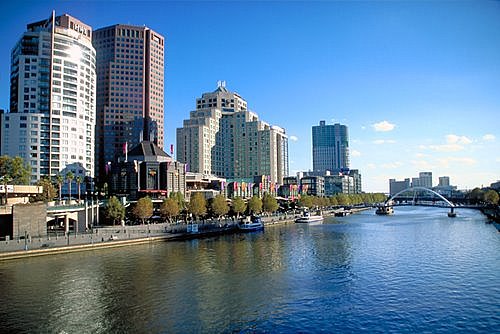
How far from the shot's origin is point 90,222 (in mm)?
102438

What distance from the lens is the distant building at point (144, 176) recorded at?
132125 millimetres

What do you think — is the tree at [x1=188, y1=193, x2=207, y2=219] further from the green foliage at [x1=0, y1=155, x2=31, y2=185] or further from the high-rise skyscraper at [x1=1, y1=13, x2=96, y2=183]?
the high-rise skyscraper at [x1=1, y1=13, x2=96, y2=183]

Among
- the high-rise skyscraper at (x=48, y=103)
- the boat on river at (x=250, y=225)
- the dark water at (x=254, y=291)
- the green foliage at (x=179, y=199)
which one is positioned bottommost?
the dark water at (x=254, y=291)

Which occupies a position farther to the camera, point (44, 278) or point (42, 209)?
point (42, 209)

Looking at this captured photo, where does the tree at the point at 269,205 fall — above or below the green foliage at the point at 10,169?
below

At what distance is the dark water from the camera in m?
34.9

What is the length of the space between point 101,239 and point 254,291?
43.4 m

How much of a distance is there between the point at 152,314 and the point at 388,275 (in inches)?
1228

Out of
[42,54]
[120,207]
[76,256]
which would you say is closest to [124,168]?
[120,207]

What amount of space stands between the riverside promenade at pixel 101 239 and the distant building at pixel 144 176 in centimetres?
3264

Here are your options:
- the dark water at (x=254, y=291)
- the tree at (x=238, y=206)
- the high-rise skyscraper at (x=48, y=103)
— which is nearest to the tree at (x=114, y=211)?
the dark water at (x=254, y=291)

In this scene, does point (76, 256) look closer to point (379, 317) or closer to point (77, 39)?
point (379, 317)

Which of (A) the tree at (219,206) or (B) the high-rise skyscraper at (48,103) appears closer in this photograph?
(A) the tree at (219,206)

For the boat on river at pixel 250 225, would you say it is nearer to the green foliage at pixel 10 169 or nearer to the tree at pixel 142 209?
the tree at pixel 142 209
